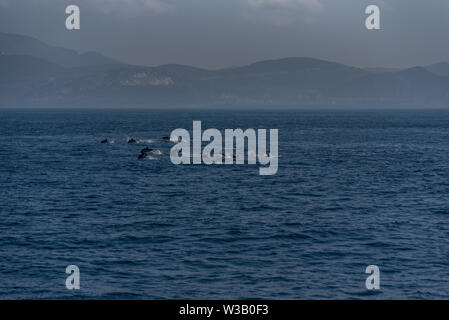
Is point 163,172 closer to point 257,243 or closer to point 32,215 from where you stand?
point 32,215

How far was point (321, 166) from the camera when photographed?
79.9 m

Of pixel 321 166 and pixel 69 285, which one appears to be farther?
pixel 321 166

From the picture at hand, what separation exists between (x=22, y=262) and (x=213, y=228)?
46.2 ft

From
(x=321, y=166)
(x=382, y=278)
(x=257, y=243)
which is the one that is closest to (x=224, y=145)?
(x=321, y=166)

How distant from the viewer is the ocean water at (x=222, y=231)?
2964 centimetres

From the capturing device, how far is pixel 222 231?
40750 millimetres

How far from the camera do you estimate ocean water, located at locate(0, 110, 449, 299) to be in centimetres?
2964

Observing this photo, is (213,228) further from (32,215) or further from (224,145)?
(224,145)

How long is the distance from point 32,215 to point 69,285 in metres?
19.0

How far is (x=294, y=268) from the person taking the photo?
32.2 metres
